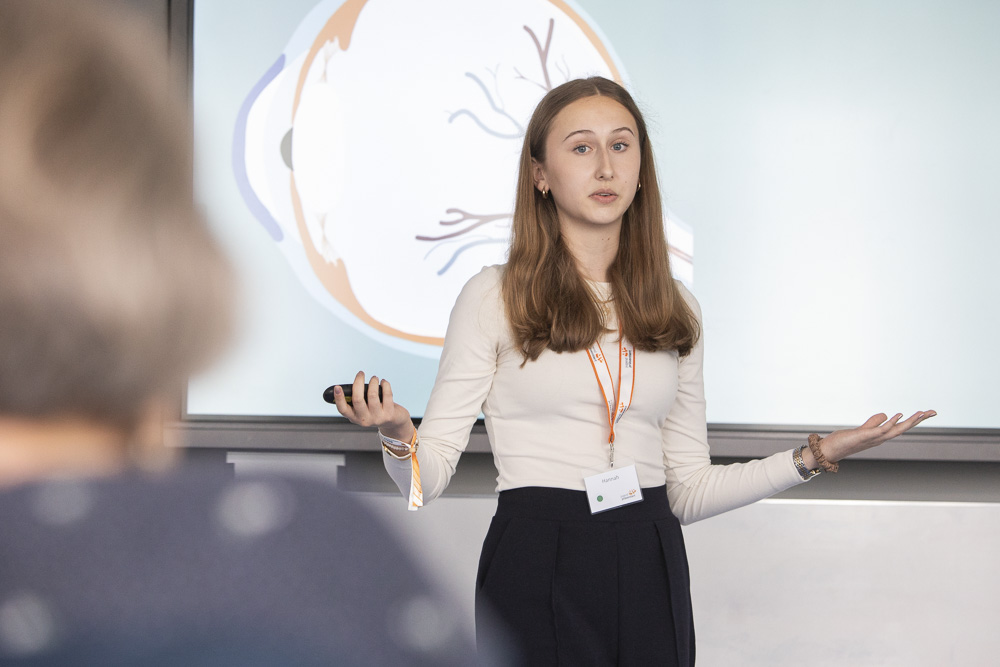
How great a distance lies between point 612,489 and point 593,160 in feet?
1.80

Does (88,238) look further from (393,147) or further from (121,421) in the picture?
(393,147)

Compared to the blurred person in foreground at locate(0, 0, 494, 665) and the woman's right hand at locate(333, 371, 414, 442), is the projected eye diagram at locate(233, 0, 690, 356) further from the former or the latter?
the blurred person in foreground at locate(0, 0, 494, 665)

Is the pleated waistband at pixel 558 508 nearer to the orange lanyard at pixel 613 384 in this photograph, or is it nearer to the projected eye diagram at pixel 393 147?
the orange lanyard at pixel 613 384

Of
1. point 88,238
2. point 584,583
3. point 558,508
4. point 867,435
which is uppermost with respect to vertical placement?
point 88,238

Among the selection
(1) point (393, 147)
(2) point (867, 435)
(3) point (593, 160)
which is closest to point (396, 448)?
(3) point (593, 160)

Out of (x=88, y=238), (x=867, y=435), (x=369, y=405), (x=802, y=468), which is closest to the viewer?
(x=88, y=238)

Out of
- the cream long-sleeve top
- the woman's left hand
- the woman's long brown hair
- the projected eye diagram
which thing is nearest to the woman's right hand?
the cream long-sleeve top

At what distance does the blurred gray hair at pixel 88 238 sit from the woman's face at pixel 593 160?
43.5 inches

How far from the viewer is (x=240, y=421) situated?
2.56 meters

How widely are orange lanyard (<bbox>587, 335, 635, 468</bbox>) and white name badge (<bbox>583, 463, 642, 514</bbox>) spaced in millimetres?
32

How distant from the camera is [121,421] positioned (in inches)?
14.7

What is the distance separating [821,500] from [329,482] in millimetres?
2388

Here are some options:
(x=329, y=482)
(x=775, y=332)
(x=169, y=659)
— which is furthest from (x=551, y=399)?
(x=775, y=332)

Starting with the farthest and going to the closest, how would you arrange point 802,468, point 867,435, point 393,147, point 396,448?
point 393,147 → point 802,468 → point 867,435 → point 396,448
